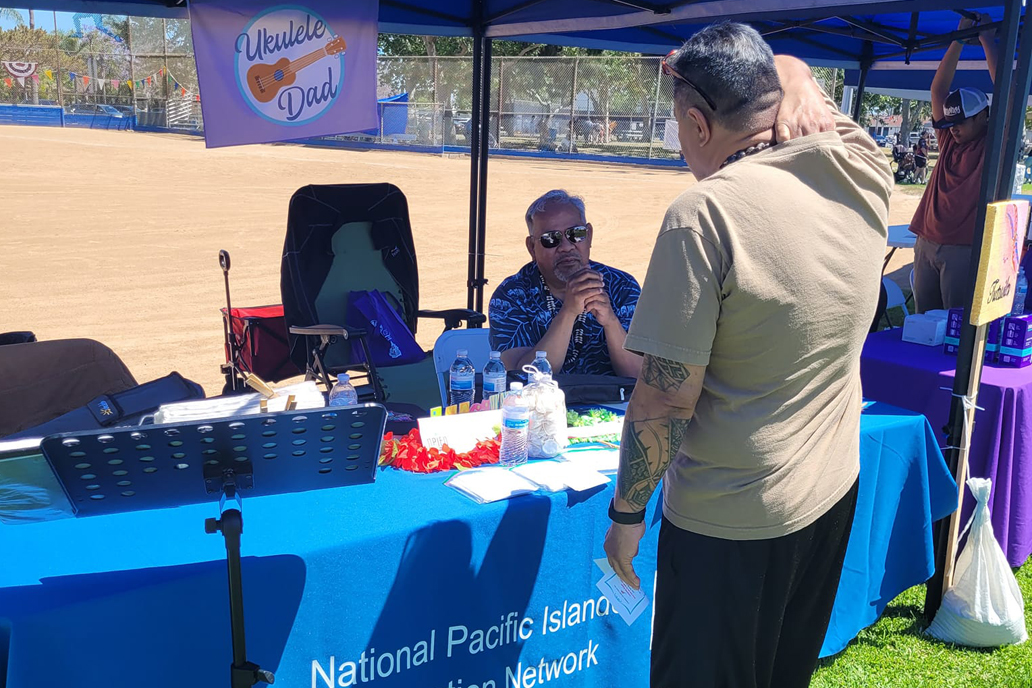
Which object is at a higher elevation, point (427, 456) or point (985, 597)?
point (427, 456)

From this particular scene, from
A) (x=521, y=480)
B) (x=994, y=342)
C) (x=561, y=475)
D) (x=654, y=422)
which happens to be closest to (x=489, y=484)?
(x=521, y=480)

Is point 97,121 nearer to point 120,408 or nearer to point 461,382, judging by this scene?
point 120,408

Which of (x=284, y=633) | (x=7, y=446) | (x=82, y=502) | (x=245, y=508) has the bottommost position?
(x=284, y=633)

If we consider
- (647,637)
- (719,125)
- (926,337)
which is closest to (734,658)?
(647,637)

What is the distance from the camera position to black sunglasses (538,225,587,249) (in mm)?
2902

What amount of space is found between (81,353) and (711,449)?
9.48 feet

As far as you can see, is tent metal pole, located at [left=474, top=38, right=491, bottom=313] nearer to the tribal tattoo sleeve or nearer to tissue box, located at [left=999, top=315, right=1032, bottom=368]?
tissue box, located at [left=999, top=315, right=1032, bottom=368]

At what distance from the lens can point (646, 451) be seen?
1601 millimetres

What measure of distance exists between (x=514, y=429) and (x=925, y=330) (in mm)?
2335

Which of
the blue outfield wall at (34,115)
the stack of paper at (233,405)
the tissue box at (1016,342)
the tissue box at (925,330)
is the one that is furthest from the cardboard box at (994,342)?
the blue outfield wall at (34,115)

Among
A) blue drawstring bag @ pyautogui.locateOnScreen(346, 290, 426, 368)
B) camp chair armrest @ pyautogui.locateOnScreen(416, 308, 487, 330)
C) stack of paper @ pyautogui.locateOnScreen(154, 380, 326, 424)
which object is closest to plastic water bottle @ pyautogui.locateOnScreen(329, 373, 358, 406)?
stack of paper @ pyautogui.locateOnScreen(154, 380, 326, 424)

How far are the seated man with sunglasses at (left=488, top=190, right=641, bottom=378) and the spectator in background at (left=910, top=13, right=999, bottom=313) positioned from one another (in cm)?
251

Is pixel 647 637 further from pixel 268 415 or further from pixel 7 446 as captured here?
pixel 7 446

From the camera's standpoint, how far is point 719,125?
1543mm
